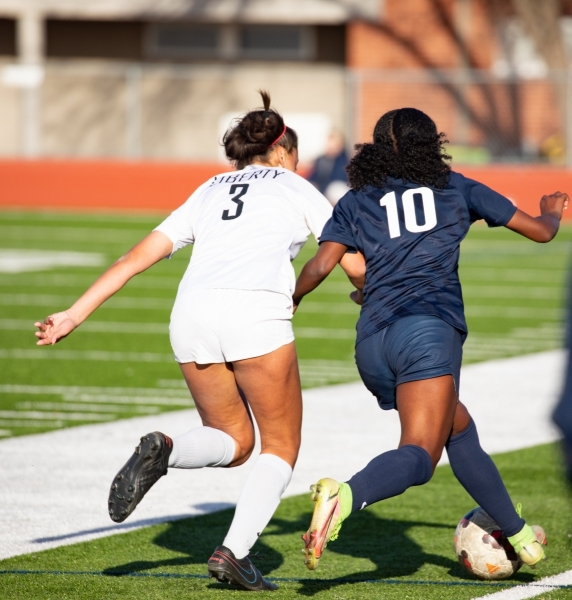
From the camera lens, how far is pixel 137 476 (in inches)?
172

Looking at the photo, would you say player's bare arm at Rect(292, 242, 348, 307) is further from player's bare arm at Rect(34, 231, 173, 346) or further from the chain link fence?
the chain link fence

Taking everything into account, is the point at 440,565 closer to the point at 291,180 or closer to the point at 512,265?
the point at 291,180

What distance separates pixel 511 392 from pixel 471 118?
65.9ft

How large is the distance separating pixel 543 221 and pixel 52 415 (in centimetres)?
465

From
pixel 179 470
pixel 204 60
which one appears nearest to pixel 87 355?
pixel 179 470

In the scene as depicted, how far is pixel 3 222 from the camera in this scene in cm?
2528

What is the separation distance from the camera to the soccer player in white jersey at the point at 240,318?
4.55m

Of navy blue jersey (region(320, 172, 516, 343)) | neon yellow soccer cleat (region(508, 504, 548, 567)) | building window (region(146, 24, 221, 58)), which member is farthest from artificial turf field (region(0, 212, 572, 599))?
building window (region(146, 24, 221, 58))

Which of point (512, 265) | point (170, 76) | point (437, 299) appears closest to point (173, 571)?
point (437, 299)

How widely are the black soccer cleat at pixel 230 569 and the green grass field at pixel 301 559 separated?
168 mm

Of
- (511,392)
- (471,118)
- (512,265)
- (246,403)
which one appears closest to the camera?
(246,403)

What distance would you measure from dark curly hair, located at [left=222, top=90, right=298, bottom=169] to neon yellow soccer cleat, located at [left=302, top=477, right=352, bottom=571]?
1417mm

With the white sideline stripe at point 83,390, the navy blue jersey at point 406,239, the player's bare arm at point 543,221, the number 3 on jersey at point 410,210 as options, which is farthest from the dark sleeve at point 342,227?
the white sideline stripe at point 83,390

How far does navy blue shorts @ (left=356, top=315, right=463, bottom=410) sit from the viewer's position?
14.6 feet
